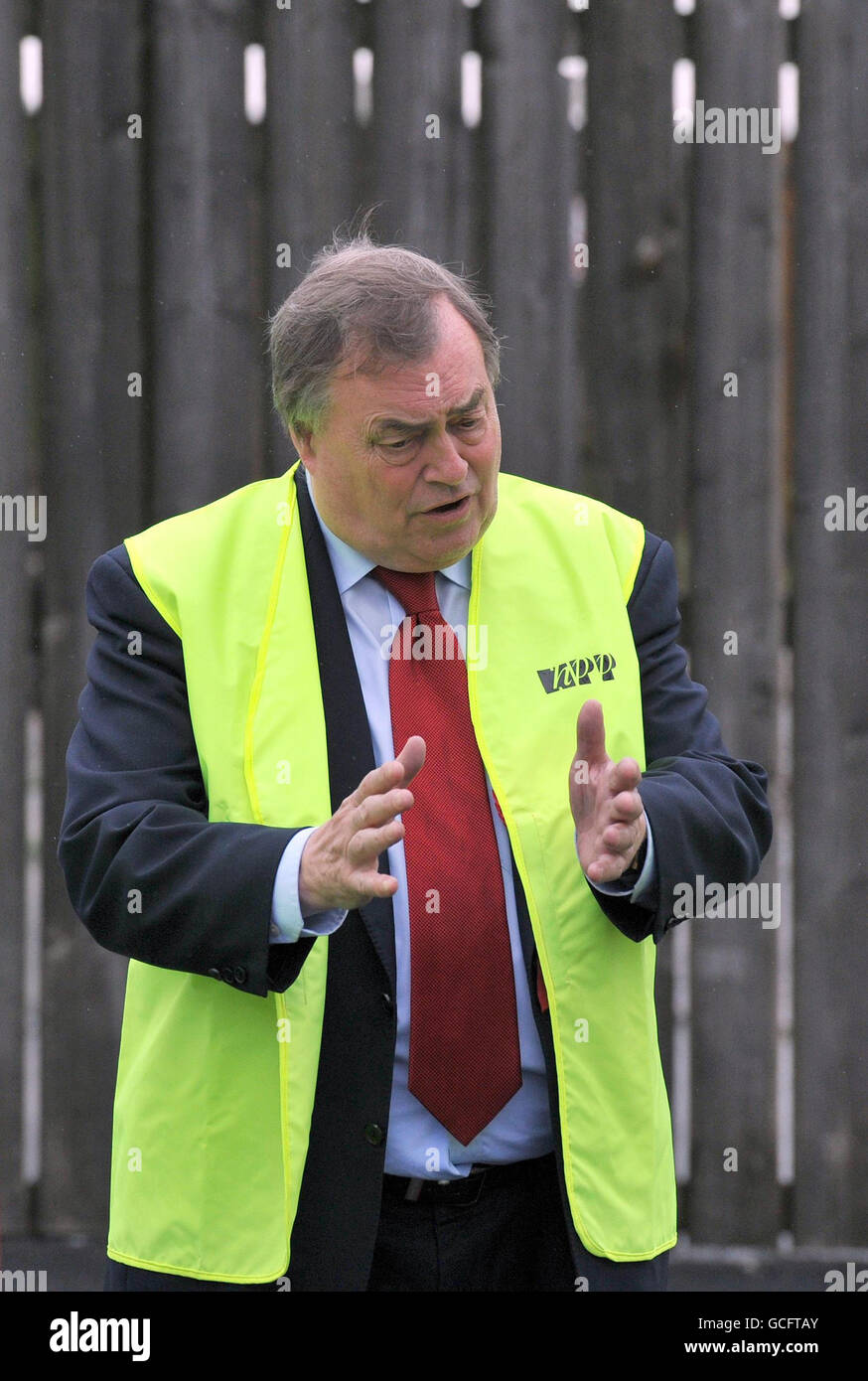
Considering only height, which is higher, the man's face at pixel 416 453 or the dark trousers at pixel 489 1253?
the man's face at pixel 416 453

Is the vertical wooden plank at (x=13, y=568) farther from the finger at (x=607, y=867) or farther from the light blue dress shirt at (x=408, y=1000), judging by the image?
the finger at (x=607, y=867)

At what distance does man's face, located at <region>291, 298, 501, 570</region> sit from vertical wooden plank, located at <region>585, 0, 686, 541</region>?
1264mm

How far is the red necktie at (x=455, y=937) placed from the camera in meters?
1.69

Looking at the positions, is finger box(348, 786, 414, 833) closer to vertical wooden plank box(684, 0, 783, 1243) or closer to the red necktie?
the red necktie

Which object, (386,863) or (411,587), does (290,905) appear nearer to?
(386,863)

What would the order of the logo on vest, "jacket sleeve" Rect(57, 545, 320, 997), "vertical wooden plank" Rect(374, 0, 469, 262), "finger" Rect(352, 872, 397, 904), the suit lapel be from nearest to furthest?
"finger" Rect(352, 872, 397, 904)
"jacket sleeve" Rect(57, 545, 320, 997)
the suit lapel
the logo on vest
"vertical wooden plank" Rect(374, 0, 469, 262)

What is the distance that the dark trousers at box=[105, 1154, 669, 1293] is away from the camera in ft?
5.65

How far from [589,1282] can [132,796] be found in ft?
2.68

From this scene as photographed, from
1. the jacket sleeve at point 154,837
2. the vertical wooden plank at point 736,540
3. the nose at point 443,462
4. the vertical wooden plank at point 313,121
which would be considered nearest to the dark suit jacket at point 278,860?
the jacket sleeve at point 154,837

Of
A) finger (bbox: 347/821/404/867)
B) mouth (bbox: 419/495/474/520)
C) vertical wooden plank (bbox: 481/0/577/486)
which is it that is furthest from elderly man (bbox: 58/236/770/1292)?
vertical wooden plank (bbox: 481/0/577/486)

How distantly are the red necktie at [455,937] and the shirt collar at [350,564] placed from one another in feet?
0.53

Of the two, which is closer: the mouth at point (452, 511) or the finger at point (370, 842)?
the finger at point (370, 842)

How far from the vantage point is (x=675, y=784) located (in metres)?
1.72
